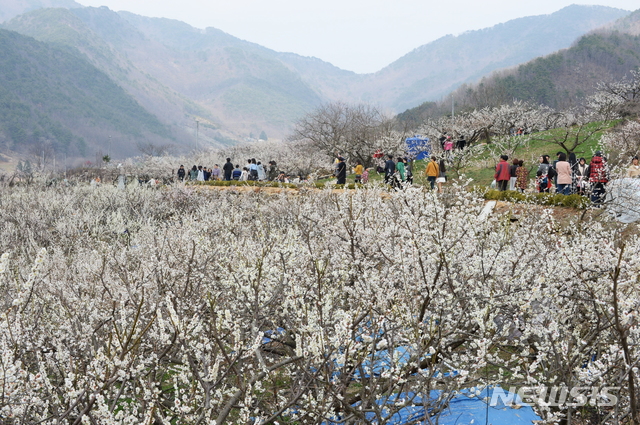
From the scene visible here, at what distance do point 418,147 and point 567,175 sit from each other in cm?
1581

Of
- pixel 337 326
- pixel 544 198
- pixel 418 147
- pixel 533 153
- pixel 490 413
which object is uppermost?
pixel 418 147

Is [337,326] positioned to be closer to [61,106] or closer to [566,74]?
[566,74]

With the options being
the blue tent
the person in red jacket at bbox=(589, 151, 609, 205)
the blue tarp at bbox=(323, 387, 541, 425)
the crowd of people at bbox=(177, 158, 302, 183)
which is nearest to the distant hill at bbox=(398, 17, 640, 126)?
the blue tent

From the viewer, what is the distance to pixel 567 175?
41.1 ft

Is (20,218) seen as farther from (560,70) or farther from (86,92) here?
(86,92)

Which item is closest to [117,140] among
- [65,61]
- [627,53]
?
[65,61]

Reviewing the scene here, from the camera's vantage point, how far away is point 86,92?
5802 inches

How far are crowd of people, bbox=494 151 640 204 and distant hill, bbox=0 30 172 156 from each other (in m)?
117

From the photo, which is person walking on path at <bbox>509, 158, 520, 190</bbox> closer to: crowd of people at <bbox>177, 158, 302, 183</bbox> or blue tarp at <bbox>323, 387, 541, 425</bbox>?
crowd of people at <bbox>177, 158, 302, 183</bbox>

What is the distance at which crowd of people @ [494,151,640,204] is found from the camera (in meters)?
11.3

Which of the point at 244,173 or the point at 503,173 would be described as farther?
the point at 244,173

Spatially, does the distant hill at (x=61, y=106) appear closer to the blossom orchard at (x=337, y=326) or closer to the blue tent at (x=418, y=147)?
the blue tent at (x=418, y=147)

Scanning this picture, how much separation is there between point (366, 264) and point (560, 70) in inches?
3314

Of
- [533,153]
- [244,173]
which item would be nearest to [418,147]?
[533,153]
